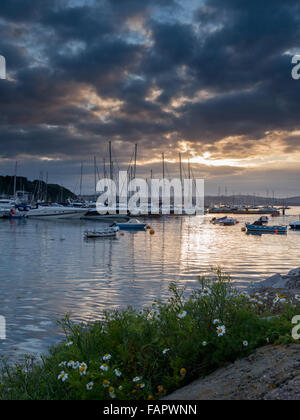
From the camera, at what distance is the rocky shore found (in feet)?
A: 13.3

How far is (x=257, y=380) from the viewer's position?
4.34m

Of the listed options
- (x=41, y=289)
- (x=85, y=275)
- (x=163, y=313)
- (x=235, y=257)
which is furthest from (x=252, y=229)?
(x=163, y=313)

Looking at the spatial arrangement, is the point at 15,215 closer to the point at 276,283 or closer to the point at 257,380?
the point at 276,283

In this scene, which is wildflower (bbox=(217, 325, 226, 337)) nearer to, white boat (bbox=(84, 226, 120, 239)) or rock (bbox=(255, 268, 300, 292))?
rock (bbox=(255, 268, 300, 292))

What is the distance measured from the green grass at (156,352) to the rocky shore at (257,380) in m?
0.19

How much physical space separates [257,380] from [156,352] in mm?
1579

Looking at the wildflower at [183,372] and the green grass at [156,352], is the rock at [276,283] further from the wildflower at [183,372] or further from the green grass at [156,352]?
the wildflower at [183,372]

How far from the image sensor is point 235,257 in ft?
94.7

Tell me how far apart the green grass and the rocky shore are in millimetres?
185

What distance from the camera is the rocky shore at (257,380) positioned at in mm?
4059

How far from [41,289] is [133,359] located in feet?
40.0

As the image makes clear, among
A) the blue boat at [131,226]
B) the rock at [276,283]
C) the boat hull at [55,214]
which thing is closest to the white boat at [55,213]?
the boat hull at [55,214]

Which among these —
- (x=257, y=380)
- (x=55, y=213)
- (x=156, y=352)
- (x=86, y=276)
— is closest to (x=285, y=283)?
(x=86, y=276)
